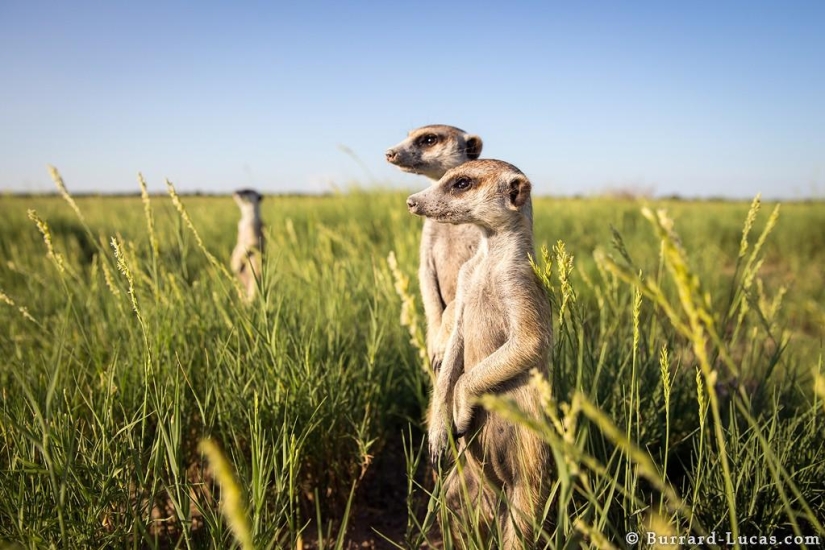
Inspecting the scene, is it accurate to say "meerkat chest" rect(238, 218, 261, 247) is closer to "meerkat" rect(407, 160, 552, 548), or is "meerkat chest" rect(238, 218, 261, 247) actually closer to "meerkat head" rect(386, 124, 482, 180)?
"meerkat head" rect(386, 124, 482, 180)

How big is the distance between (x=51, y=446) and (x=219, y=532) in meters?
0.58

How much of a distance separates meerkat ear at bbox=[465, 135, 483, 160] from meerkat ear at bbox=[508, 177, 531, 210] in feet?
2.58

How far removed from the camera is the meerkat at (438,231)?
2.34 meters

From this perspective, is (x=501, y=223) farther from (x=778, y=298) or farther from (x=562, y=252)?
(x=778, y=298)

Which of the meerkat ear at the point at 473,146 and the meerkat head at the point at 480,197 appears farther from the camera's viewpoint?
the meerkat ear at the point at 473,146

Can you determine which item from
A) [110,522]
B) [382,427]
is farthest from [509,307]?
[110,522]

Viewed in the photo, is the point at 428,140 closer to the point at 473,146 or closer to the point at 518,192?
the point at 473,146

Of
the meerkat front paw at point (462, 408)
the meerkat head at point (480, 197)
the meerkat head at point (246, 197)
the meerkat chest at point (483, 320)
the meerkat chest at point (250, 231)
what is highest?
the meerkat head at point (246, 197)

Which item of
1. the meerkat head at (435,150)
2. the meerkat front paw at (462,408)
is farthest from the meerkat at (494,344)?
the meerkat head at (435,150)

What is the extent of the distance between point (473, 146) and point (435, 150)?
18cm

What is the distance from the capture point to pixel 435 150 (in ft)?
8.05

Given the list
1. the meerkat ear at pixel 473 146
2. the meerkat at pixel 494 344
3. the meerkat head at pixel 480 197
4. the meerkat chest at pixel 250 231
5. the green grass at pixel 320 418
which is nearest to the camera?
the green grass at pixel 320 418

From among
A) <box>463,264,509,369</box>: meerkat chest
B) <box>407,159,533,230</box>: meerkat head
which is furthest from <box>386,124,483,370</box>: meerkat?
<box>407,159,533,230</box>: meerkat head

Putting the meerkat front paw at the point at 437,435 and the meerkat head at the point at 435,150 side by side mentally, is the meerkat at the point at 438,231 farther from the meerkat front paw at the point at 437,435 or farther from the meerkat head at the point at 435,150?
the meerkat front paw at the point at 437,435
